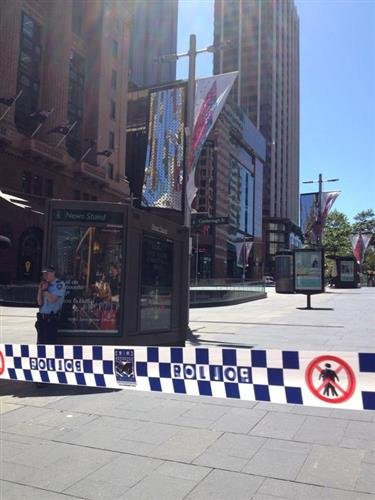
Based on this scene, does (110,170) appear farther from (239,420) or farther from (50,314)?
(239,420)

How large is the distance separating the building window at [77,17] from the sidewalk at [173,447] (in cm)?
5490

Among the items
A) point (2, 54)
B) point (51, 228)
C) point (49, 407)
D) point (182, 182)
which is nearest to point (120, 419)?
point (49, 407)

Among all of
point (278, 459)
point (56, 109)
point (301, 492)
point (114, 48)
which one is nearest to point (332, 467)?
point (278, 459)

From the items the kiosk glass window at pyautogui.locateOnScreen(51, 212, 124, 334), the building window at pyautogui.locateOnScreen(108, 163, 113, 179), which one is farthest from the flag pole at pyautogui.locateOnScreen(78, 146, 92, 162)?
the kiosk glass window at pyautogui.locateOnScreen(51, 212, 124, 334)

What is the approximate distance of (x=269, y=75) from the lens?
14450 centimetres

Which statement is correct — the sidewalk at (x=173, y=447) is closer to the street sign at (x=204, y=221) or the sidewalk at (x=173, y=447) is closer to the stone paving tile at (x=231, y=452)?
the stone paving tile at (x=231, y=452)

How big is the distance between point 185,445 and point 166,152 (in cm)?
1125

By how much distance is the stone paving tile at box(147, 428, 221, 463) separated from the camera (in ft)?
15.0

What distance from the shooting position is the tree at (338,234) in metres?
64.2

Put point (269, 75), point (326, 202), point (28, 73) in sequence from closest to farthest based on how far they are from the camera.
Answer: point (326, 202), point (28, 73), point (269, 75)

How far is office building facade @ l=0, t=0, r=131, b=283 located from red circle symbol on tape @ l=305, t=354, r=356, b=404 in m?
30.9

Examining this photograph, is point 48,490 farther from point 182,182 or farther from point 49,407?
point 182,182

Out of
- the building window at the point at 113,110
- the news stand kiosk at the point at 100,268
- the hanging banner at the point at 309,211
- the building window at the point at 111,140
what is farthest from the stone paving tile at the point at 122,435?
the building window at the point at 113,110

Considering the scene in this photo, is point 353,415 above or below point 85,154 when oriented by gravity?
below
